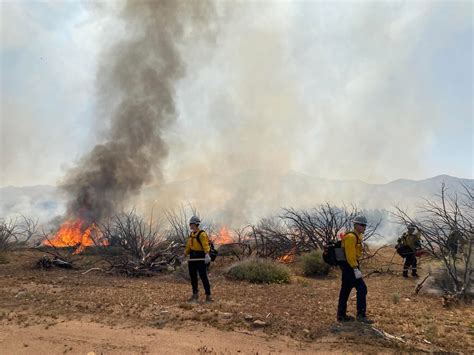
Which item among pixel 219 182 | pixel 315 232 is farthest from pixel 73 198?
pixel 219 182

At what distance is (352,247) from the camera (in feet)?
20.4

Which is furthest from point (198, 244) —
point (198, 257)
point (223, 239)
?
point (223, 239)

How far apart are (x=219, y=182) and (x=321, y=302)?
119 ft

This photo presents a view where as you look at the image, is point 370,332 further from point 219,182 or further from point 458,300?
point 219,182

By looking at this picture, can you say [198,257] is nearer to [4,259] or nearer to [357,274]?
[357,274]

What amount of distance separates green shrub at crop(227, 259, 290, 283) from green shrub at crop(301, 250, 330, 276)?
1.57 m

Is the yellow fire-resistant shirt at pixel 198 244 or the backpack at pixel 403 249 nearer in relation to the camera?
the yellow fire-resistant shirt at pixel 198 244

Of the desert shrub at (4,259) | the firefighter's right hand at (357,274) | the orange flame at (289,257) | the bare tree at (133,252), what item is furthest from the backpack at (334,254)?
the desert shrub at (4,259)

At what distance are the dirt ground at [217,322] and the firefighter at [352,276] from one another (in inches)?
10.8

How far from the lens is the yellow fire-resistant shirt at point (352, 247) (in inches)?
243

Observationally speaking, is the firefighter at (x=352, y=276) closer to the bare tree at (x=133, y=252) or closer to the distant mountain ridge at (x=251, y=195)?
the bare tree at (x=133, y=252)

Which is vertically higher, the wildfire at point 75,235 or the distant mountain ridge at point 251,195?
the distant mountain ridge at point 251,195

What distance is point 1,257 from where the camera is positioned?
46.0 feet

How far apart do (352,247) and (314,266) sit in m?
6.19
